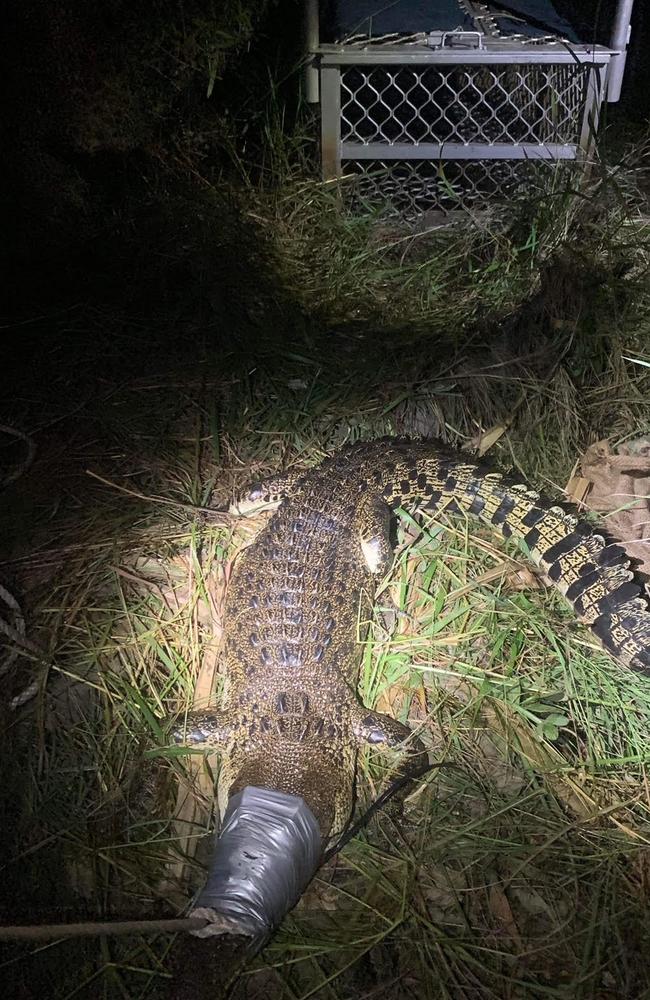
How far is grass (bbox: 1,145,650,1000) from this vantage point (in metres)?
1.77

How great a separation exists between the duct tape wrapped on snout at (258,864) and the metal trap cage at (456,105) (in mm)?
2956

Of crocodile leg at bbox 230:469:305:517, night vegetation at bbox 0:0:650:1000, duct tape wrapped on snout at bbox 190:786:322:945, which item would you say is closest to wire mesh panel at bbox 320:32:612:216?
night vegetation at bbox 0:0:650:1000

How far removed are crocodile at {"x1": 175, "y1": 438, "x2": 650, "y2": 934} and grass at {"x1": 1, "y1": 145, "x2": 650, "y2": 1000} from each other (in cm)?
8

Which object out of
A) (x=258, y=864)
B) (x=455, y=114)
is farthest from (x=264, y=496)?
(x=455, y=114)

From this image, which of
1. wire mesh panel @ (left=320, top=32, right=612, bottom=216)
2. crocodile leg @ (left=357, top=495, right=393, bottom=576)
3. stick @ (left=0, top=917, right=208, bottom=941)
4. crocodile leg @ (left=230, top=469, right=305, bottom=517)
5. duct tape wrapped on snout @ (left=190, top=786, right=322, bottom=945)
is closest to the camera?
stick @ (left=0, top=917, right=208, bottom=941)

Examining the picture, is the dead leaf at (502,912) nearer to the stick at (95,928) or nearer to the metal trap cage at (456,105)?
the stick at (95,928)

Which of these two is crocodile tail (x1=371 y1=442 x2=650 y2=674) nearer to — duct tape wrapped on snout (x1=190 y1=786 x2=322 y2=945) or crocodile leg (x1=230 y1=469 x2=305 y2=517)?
crocodile leg (x1=230 y1=469 x2=305 y2=517)

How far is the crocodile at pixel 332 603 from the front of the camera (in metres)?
2.10

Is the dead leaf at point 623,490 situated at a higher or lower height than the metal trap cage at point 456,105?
lower

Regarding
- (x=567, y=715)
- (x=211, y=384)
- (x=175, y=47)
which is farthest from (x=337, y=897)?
(x=175, y=47)

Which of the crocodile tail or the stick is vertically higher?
the crocodile tail

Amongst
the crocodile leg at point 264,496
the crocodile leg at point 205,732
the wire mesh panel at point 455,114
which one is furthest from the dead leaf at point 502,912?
the wire mesh panel at point 455,114

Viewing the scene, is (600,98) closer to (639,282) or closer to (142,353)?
(639,282)

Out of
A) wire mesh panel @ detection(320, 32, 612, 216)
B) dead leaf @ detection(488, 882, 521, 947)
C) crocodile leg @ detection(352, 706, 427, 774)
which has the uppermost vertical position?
wire mesh panel @ detection(320, 32, 612, 216)
